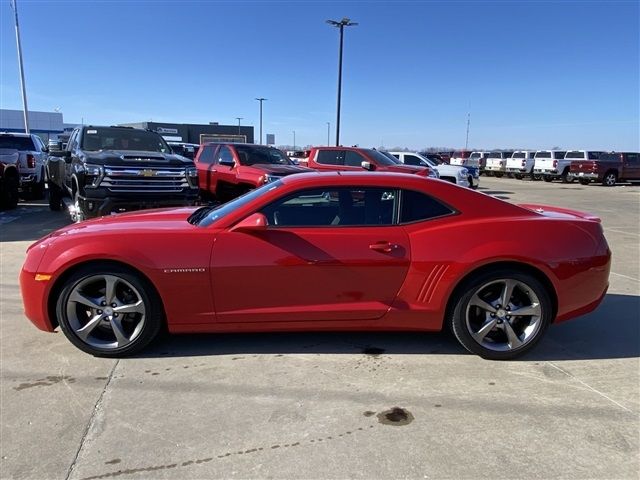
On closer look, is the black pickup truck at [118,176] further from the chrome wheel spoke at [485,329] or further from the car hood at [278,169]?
the chrome wheel spoke at [485,329]

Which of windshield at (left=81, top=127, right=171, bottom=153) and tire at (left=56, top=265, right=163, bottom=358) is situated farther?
windshield at (left=81, top=127, right=171, bottom=153)

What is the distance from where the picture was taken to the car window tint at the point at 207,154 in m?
12.9

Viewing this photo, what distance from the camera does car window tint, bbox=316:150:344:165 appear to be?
1509 cm

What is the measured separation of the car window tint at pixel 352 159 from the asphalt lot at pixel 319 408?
1066 centimetres

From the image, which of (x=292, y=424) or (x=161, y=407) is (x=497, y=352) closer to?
Result: (x=292, y=424)

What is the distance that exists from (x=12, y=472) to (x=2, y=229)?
8483 mm

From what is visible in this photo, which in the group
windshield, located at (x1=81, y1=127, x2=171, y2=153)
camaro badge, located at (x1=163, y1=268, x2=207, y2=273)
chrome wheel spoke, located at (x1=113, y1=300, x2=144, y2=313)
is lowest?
chrome wheel spoke, located at (x1=113, y1=300, x2=144, y2=313)

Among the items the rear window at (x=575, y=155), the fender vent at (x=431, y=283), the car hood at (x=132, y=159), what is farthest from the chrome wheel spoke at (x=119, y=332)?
the rear window at (x=575, y=155)

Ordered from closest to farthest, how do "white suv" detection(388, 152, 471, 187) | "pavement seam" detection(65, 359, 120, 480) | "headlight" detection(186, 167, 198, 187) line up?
"pavement seam" detection(65, 359, 120, 480) < "headlight" detection(186, 167, 198, 187) < "white suv" detection(388, 152, 471, 187)

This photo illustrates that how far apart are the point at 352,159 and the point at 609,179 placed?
20829mm

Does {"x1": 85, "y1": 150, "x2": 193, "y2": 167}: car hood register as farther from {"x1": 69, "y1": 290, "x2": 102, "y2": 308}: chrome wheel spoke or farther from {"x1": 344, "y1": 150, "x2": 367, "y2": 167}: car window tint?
{"x1": 344, "y1": 150, "x2": 367, "y2": 167}: car window tint

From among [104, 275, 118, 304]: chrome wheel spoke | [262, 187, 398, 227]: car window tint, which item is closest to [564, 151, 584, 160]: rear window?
[262, 187, 398, 227]: car window tint

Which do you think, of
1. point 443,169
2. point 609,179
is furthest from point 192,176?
point 609,179

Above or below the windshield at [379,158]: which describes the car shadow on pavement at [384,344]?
below
